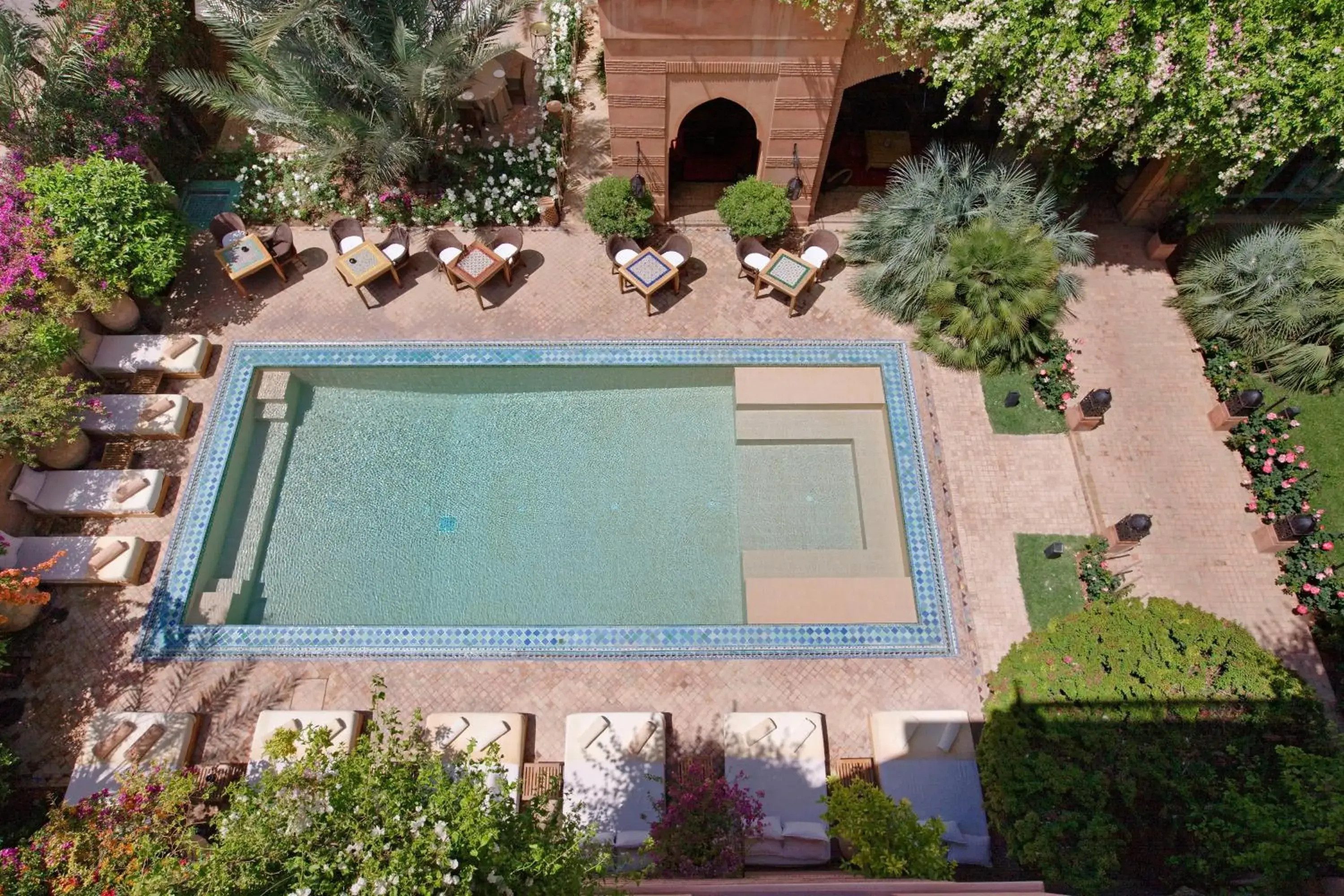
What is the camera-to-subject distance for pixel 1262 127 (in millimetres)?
9406

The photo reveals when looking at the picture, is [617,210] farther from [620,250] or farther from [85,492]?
[85,492]

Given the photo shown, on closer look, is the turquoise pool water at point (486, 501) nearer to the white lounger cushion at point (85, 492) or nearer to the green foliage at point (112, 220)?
the white lounger cushion at point (85, 492)

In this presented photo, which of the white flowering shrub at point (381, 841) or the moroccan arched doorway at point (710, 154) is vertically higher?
the moroccan arched doorway at point (710, 154)

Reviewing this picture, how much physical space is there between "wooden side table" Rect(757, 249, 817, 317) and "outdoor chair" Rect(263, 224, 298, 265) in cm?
829

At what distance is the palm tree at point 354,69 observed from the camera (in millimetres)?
11797

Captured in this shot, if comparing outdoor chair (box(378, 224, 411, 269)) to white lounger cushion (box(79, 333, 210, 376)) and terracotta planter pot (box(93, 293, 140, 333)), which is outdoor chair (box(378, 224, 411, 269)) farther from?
terracotta planter pot (box(93, 293, 140, 333))

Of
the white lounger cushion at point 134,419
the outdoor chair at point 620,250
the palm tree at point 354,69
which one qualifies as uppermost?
the palm tree at point 354,69

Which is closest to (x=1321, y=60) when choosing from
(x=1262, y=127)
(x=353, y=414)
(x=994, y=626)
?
(x=1262, y=127)

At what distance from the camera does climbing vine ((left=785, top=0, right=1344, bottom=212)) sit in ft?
29.7

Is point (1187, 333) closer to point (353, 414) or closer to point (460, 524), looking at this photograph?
point (460, 524)

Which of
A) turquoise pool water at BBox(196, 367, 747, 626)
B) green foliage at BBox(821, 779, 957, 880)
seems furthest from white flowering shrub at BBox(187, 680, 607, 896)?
turquoise pool water at BBox(196, 367, 747, 626)

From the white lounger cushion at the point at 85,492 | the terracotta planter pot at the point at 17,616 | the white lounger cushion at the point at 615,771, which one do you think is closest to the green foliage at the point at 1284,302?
the white lounger cushion at the point at 615,771

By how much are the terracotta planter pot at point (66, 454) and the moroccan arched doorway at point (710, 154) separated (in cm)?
1048

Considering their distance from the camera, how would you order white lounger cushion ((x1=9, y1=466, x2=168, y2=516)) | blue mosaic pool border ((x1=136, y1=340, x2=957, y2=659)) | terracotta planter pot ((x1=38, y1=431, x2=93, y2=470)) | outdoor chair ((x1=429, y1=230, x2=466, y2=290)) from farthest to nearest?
outdoor chair ((x1=429, y1=230, x2=466, y2=290))
terracotta planter pot ((x1=38, y1=431, x2=93, y2=470))
white lounger cushion ((x1=9, y1=466, x2=168, y2=516))
blue mosaic pool border ((x1=136, y1=340, x2=957, y2=659))
